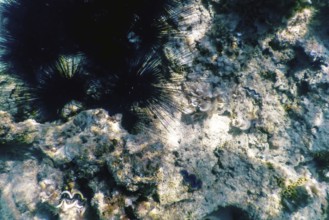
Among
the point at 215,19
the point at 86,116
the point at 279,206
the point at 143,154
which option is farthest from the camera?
the point at 215,19

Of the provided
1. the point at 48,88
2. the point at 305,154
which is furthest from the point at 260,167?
the point at 48,88

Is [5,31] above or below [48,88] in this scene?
above

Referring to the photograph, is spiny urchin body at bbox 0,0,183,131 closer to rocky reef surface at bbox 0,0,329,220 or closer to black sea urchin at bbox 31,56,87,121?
black sea urchin at bbox 31,56,87,121

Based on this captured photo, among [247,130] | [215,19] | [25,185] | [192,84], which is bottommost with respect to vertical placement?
[25,185]

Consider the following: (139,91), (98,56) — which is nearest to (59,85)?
(98,56)

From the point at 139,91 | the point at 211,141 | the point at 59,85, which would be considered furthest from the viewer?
the point at 211,141

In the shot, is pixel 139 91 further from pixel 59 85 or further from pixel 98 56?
pixel 59 85

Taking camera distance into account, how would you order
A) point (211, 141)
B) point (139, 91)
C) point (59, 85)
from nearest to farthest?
point (139, 91), point (59, 85), point (211, 141)

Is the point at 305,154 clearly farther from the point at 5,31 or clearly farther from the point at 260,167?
the point at 5,31
